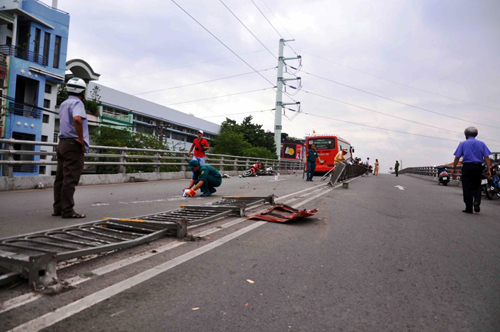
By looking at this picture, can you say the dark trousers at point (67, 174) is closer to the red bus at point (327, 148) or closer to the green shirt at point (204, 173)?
the green shirt at point (204, 173)

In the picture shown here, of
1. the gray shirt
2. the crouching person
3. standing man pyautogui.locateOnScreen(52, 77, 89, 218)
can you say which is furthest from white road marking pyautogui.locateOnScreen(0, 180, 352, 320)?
the crouching person

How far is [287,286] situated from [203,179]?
248 inches

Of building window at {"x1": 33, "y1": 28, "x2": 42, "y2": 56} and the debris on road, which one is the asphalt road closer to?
the debris on road

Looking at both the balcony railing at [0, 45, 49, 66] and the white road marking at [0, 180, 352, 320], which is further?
the balcony railing at [0, 45, 49, 66]

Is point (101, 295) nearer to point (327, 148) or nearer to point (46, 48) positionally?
point (327, 148)

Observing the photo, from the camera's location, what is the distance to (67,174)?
5.22 metres

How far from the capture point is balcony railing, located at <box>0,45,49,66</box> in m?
24.5

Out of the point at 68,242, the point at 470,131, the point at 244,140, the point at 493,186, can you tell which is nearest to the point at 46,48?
the point at 68,242

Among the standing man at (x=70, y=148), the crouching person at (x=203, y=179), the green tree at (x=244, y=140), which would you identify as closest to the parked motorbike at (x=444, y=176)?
the crouching person at (x=203, y=179)

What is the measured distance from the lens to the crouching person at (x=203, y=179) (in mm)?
8859

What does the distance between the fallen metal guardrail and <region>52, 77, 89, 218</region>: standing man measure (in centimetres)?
109

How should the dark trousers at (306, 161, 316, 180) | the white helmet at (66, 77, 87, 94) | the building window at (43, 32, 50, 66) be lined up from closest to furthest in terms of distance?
the white helmet at (66, 77, 87, 94)
the dark trousers at (306, 161, 316, 180)
the building window at (43, 32, 50, 66)

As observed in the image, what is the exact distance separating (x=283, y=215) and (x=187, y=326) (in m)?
3.85

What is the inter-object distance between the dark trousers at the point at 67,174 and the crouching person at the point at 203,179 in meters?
3.63
